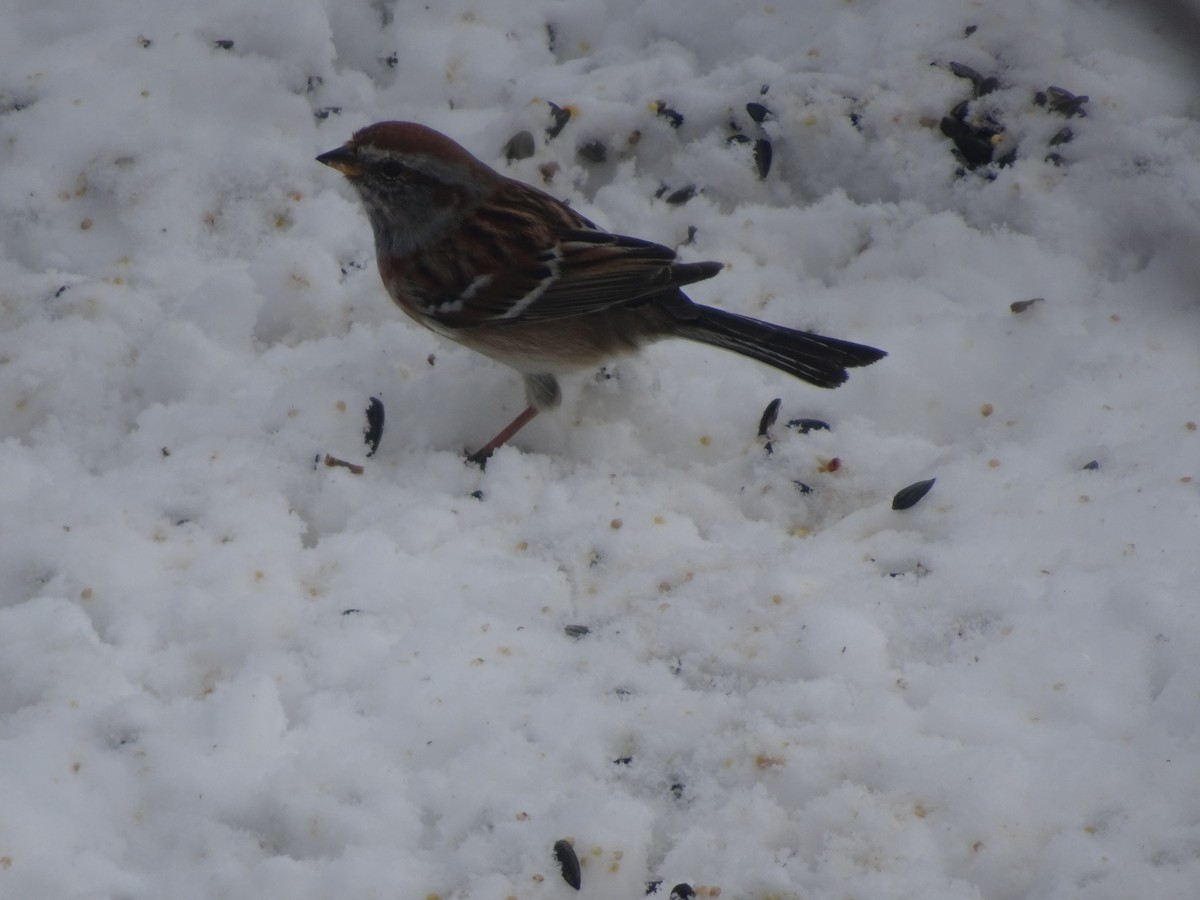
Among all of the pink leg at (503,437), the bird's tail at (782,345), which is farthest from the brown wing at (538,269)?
the pink leg at (503,437)

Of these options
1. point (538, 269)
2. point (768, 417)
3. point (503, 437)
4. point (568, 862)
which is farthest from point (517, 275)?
point (568, 862)

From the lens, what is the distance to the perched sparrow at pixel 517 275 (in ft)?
11.2

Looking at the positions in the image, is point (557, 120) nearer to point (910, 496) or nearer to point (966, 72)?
point (966, 72)

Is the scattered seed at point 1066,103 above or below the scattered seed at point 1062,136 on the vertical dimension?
above

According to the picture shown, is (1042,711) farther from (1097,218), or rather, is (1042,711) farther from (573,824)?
(1097,218)

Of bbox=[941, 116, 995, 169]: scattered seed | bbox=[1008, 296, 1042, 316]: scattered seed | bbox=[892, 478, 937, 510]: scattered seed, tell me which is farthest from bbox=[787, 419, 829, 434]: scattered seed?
bbox=[941, 116, 995, 169]: scattered seed

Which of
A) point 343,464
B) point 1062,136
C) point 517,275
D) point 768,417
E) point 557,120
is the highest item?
point 1062,136

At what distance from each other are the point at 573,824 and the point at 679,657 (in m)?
0.52

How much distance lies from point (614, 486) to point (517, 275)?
2.25 feet

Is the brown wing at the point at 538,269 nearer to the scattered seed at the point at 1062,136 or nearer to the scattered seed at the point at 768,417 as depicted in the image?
the scattered seed at the point at 768,417

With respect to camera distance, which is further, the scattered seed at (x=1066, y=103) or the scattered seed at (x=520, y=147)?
the scattered seed at (x=520, y=147)

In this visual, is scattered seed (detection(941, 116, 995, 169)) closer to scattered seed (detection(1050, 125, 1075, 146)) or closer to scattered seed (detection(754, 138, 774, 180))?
scattered seed (detection(1050, 125, 1075, 146))

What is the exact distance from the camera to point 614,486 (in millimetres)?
3377

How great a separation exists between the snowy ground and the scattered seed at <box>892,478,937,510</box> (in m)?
0.04
